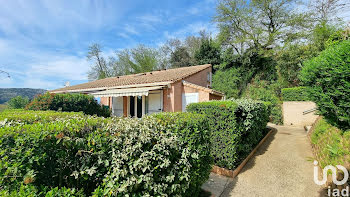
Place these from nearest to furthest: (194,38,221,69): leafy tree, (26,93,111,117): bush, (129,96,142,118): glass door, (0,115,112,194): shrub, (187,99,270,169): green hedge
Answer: (0,115,112,194): shrub, (187,99,270,169): green hedge, (26,93,111,117): bush, (129,96,142,118): glass door, (194,38,221,69): leafy tree

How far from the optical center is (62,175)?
10.2 feet

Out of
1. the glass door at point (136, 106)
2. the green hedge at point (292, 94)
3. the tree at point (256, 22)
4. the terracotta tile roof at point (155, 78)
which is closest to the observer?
the green hedge at point (292, 94)

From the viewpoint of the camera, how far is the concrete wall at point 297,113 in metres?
16.3

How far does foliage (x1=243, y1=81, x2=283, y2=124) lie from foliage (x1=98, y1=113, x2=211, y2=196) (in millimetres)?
17311

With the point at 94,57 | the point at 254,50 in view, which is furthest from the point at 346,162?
the point at 94,57

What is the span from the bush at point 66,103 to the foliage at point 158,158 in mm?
7580

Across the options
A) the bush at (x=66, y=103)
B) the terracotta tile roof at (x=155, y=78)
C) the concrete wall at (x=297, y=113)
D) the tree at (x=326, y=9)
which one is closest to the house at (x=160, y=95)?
the terracotta tile roof at (x=155, y=78)

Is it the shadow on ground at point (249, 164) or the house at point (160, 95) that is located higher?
the house at point (160, 95)

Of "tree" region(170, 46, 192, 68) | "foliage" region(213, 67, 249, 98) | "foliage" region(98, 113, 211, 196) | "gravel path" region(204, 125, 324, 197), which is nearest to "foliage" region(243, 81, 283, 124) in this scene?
"foliage" region(213, 67, 249, 98)

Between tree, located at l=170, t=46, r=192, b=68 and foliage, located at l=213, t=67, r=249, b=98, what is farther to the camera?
tree, located at l=170, t=46, r=192, b=68

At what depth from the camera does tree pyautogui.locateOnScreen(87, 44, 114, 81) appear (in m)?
47.0

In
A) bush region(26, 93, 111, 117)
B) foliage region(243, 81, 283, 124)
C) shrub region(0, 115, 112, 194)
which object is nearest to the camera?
shrub region(0, 115, 112, 194)

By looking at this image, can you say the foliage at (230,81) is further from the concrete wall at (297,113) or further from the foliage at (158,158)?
the foliage at (158,158)

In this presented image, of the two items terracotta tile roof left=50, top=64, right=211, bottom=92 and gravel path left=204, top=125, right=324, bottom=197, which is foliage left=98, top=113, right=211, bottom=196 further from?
terracotta tile roof left=50, top=64, right=211, bottom=92
